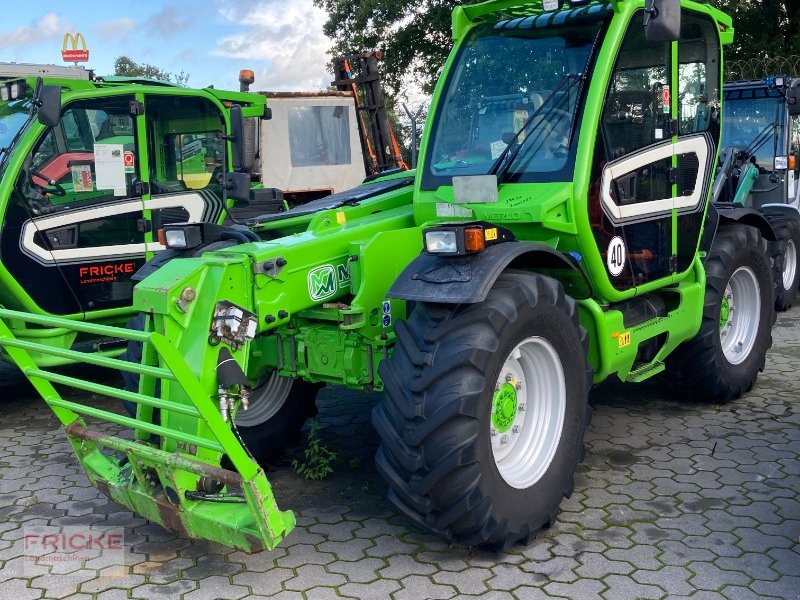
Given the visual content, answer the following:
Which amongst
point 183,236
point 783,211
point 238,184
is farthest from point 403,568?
point 783,211

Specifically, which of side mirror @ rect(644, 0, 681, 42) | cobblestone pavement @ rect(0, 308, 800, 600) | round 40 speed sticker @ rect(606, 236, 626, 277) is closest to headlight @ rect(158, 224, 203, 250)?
cobblestone pavement @ rect(0, 308, 800, 600)

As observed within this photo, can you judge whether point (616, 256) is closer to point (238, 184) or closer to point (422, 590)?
point (422, 590)

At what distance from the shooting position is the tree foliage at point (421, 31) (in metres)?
17.3

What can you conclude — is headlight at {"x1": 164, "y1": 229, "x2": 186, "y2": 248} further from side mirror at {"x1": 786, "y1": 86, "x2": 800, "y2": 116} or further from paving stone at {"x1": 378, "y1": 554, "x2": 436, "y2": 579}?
side mirror at {"x1": 786, "y1": 86, "x2": 800, "y2": 116}

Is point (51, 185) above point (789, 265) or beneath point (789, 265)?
above

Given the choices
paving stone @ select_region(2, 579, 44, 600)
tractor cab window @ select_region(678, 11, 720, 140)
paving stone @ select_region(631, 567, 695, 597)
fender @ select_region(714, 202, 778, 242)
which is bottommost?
paving stone @ select_region(631, 567, 695, 597)

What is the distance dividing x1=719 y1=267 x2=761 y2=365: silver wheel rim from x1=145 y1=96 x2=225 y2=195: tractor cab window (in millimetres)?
4108

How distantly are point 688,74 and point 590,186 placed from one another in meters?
1.32

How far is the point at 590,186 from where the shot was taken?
428 cm

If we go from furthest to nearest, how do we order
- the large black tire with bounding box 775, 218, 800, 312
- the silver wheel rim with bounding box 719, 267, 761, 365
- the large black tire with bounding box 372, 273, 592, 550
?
the large black tire with bounding box 775, 218, 800, 312 < the silver wheel rim with bounding box 719, 267, 761, 365 < the large black tire with bounding box 372, 273, 592, 550

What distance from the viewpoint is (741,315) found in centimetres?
614

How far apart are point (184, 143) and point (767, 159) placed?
246 inches

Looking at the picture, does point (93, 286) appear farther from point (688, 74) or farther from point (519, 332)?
point (688, 74)

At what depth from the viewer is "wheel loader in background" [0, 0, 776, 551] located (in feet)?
11.5
